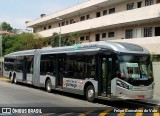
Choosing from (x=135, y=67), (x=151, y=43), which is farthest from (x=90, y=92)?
(x=151, y=43)

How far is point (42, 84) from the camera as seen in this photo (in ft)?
86.1

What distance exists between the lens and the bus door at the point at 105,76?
18375 millimetres

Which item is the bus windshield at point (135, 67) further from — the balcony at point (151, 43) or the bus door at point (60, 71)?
the balcony at point (151, 43)

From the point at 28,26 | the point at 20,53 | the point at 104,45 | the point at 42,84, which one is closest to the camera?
the point at 104,45

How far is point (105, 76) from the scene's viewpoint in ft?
61.4

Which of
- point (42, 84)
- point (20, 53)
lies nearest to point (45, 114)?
point (42, 84)

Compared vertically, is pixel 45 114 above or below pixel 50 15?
below

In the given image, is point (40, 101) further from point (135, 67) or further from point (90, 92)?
point (135, 67)

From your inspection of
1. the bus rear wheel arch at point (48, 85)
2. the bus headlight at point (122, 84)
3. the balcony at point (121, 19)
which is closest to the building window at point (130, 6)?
the balcony at point (121, 19)

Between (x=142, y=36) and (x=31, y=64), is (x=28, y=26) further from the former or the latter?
(x=31, y=64)

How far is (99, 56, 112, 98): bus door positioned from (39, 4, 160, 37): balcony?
15026 millimetres

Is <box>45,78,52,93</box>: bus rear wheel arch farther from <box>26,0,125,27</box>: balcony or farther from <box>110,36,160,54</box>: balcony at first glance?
<box>26,0,125,27</box>: balcony

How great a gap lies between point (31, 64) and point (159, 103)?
39.5ft

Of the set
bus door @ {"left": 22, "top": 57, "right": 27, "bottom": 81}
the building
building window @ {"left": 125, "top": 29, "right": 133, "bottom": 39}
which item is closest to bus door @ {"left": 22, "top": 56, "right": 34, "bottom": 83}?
bus door @ {"left": 22, "top": 57, "right": 27, "bottom": 81}
